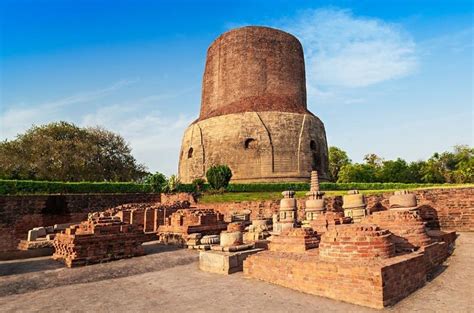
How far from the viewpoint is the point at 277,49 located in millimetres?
28125

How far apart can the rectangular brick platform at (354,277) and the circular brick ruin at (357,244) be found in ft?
0.57

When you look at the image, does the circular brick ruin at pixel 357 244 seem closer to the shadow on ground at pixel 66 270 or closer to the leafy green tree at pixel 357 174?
the shadow on ground at pixel 66 270

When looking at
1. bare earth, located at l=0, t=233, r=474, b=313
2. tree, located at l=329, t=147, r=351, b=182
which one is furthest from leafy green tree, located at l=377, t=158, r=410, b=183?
bare earth, located at l=0, t=233, r=474, b=313

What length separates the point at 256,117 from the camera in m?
25.6

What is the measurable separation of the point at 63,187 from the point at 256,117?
1453 cm

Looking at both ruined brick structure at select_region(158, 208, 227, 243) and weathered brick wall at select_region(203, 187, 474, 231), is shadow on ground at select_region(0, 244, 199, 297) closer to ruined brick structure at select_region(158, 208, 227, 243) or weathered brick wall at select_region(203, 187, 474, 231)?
ruined brick structure at select_region(158, 208, 227, 243)

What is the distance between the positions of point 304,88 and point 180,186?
15.4m

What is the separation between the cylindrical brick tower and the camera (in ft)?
82.4

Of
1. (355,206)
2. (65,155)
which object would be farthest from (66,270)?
(65,155)

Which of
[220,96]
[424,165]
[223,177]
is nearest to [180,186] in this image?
[223,177]

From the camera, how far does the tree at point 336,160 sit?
46.4m

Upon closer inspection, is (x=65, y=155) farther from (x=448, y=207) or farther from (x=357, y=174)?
(x=357, y=174)

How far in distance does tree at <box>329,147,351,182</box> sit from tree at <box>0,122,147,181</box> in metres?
28.6

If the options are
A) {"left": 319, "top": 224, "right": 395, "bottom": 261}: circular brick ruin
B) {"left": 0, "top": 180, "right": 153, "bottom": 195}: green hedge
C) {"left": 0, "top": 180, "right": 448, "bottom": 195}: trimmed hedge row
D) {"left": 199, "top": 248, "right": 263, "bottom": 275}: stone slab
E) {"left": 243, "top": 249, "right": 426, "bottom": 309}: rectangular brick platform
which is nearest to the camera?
{"left": 243, "top": 249, "right": 426, "bottom": 309}: rectangular brick platform
